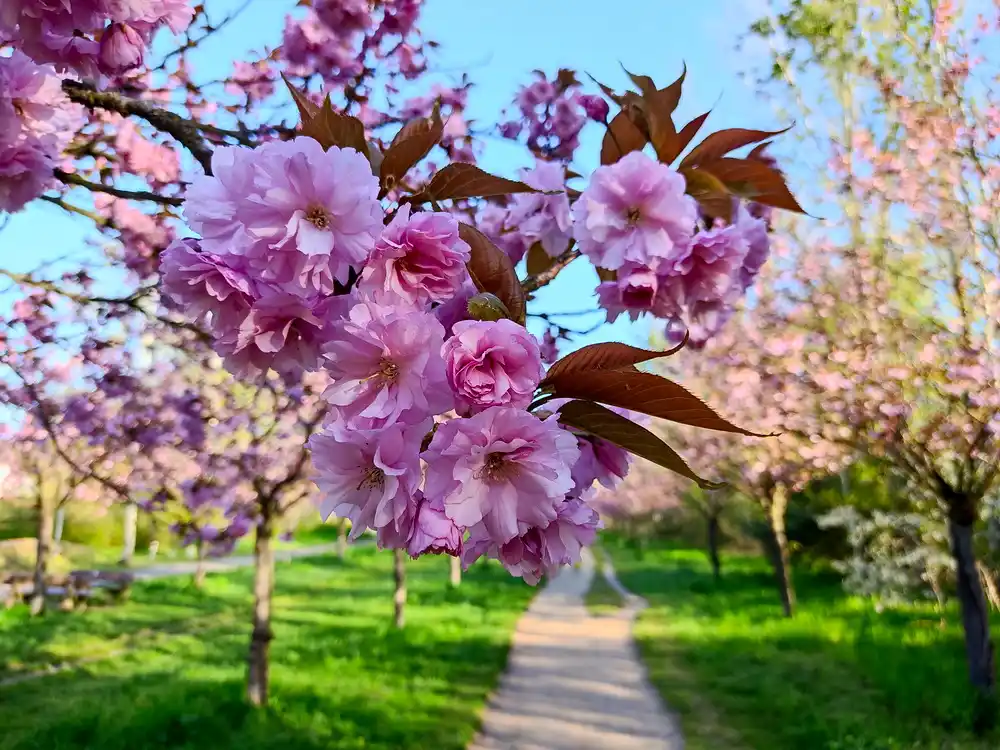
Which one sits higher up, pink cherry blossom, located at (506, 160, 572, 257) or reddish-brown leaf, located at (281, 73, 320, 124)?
pink cherry blossom, located at (506, 160, 572, 257)

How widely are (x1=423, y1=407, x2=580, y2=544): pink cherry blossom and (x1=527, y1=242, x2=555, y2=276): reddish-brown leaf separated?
0.64 metres

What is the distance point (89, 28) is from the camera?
1.25 meters

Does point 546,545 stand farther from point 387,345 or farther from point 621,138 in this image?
point 621,138

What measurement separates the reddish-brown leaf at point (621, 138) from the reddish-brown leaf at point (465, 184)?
31cm

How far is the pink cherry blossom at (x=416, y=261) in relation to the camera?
841 millimetres

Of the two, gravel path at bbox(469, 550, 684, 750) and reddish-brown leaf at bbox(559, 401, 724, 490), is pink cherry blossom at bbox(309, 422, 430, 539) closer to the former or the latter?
reddish-brown leaf at bbox(559, 401, 724, 490)

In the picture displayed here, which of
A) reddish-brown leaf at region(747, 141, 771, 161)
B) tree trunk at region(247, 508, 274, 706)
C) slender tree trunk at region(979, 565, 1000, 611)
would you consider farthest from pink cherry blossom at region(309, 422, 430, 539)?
slender tree trunk at region(979, 565, 1000, 611)

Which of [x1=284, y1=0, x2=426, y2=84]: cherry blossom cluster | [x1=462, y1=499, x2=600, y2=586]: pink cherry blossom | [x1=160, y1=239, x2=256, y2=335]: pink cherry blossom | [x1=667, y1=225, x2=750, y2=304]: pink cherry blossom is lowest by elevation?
[x1=462, y1=499, x2=600, y2=586]: pink cherry blossom

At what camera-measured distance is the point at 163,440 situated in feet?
24.4

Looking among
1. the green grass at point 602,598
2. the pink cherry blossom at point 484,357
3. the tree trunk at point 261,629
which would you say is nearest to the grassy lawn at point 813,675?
the green grass at point 602,598

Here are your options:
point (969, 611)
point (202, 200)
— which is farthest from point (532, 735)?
point (202, 200)

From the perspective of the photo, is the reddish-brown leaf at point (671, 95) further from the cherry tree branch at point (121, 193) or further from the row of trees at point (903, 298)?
the row of trees at point (903, 298)

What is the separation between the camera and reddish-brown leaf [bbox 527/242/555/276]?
4.62 ft

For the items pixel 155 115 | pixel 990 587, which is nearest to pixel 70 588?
pixel 990 587
